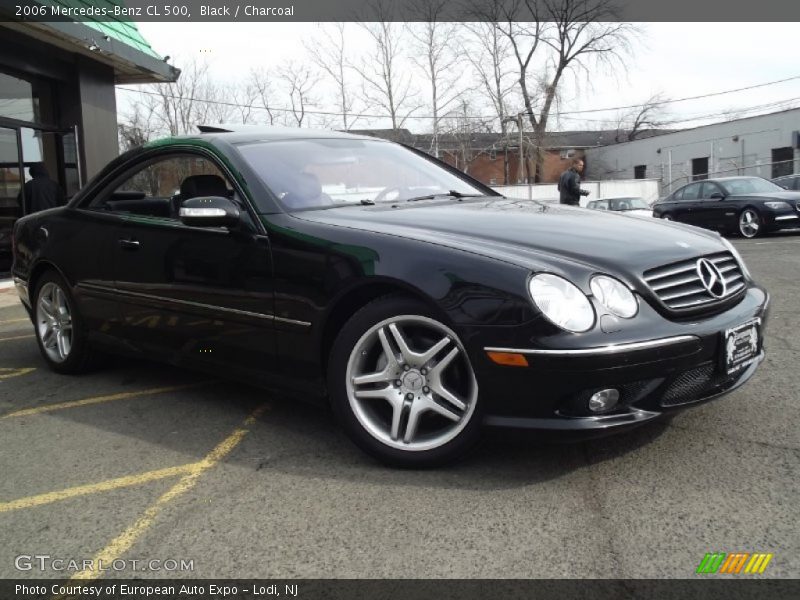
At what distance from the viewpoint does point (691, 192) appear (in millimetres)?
15391

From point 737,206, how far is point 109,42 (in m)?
12.0

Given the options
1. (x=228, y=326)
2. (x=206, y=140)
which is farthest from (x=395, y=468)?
(x=206, y=140)

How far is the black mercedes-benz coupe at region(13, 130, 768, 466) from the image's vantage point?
2.50 meters

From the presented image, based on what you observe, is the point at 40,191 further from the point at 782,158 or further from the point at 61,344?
the point at 782,158

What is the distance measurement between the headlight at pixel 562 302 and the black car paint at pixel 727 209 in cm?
1255

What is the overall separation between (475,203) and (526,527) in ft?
6.15

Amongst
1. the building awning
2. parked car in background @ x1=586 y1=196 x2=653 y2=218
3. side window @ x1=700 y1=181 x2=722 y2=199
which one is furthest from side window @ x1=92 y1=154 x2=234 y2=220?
parked car in background @ x1=586 y1=196 x2=653 y2=218

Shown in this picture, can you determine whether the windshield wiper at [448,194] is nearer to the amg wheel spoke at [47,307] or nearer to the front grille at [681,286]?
the front grille at [681,286]

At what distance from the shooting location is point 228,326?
3377 millimetres

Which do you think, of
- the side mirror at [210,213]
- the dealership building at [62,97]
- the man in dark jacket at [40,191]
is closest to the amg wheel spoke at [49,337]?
the side mirror at [210,213]

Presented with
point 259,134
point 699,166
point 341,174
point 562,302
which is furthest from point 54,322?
point 699,166

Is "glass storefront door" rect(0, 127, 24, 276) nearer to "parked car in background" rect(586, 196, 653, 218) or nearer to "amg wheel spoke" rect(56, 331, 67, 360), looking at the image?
"amg wheel spoke" rect(56, 331, 67, 360)

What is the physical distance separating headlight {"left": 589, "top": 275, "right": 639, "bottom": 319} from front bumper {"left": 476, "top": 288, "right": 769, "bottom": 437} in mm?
134

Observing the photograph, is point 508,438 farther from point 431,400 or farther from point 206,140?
point 206,140
